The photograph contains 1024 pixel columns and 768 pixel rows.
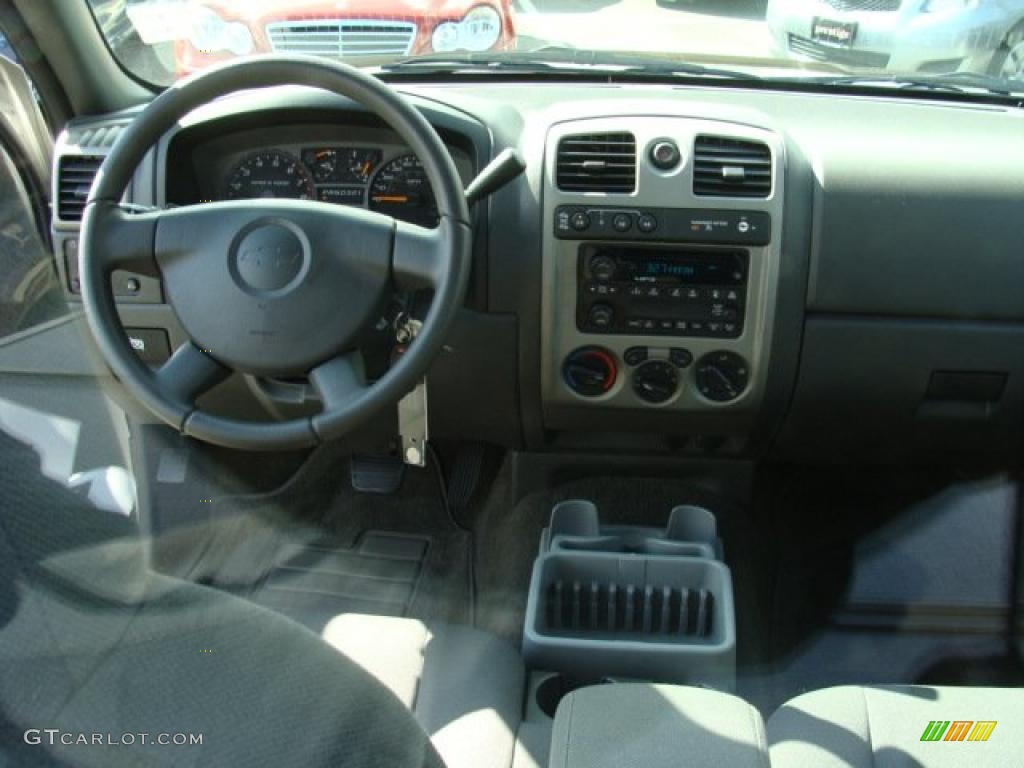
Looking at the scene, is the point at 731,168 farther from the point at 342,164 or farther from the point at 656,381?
the point at 342,164

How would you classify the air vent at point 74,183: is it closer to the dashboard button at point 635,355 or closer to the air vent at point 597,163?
the air vent at point 597,163

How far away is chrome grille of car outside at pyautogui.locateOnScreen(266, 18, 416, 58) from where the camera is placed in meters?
2.51

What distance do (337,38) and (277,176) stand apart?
1.45 ft

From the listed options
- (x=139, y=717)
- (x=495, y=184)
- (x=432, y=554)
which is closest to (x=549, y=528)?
(x=432, y=554)

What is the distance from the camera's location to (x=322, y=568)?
269cm

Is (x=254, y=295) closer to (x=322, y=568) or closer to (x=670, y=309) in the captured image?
(x=670, y=309)

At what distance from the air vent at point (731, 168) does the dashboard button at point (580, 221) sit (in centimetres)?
20

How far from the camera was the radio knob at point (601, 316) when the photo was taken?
7.34 feet

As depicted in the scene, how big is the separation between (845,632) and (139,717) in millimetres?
2040

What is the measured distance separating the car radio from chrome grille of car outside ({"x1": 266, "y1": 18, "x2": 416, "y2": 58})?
73 cm

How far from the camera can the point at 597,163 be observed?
7.04 ft

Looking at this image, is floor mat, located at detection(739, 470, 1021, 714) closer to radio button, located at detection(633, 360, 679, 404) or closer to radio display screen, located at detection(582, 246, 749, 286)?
radio button, located at detection(633, 360, 679, 404)

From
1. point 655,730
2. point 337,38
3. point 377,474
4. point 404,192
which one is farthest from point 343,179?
point 655,730

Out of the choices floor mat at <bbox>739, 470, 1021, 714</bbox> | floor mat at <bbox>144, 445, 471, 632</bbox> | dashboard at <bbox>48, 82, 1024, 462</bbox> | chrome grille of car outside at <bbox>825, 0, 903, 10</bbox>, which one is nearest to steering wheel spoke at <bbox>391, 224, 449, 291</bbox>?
dashboard at <bbox>48, 82, 1024, 462</bbox>
